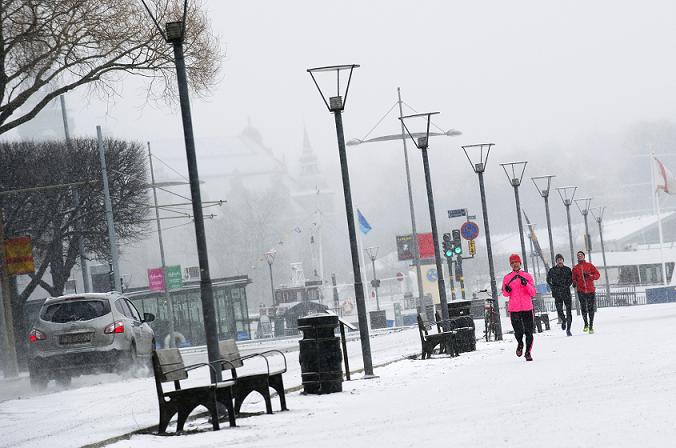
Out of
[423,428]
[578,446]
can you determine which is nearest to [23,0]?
[423,428]

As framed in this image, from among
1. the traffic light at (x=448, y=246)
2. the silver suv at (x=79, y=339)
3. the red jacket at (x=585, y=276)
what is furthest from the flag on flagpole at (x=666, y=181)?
the silver suv at (x=79, y=339)

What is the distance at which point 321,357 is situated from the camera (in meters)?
17.9

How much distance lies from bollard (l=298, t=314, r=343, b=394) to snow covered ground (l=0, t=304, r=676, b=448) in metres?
0.32

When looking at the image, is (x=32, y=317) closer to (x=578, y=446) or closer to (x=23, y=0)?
(x=23, y=0)

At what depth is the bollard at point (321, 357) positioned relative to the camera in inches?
701

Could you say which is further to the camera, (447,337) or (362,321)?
(447,337)

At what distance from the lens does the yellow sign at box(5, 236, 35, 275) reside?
138 feet

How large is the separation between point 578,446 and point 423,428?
2519 mm

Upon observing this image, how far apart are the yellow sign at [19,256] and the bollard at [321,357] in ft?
83.8

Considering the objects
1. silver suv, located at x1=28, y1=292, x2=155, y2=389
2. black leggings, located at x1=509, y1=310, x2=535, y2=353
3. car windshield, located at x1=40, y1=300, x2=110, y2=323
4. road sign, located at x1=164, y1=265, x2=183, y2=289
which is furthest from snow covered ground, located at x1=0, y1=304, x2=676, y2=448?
road sign, located at x1=164, y1=265, x2=183, y2=289

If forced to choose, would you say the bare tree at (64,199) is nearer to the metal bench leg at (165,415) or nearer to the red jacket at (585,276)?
the red jacket at (585,276)

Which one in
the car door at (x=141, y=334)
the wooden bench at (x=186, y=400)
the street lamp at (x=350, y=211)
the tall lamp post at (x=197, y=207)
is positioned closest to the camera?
the wooden bench at (x=186, y=400)

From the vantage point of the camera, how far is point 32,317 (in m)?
60.7

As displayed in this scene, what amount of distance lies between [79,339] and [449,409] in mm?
13069
